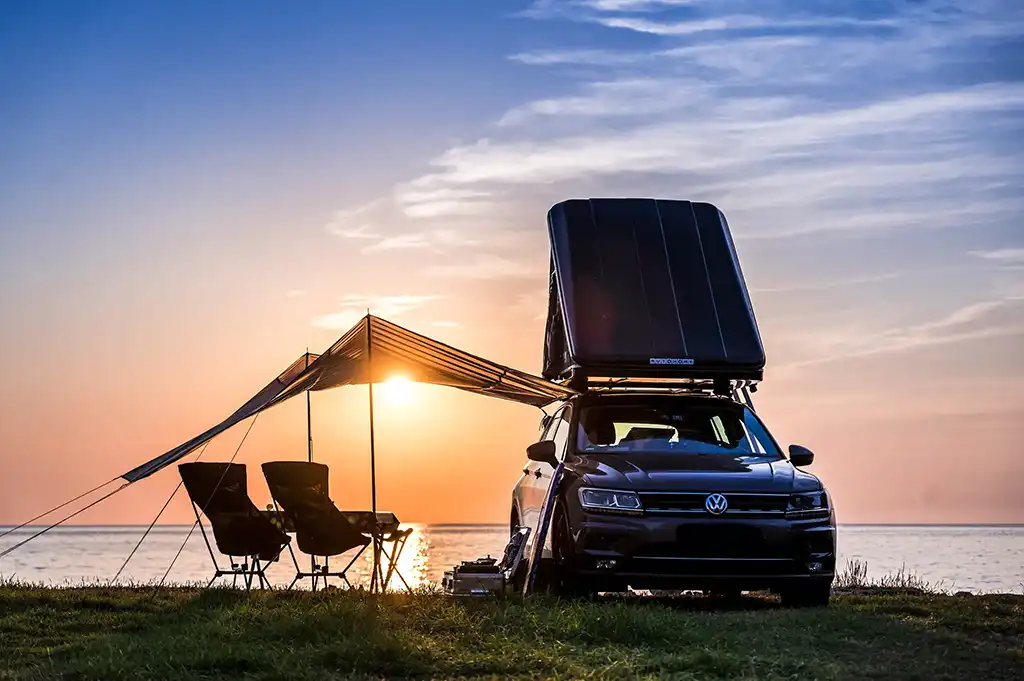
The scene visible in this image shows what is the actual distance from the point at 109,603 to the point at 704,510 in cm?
589

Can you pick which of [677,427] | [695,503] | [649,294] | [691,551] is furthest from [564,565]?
[649,294]

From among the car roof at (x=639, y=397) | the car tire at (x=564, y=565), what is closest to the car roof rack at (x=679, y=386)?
the car roof at (x=639, y=397)

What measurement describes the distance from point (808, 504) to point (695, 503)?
45.2 inches

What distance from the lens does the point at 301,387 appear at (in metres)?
15.2

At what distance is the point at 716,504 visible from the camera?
1187 centimetres

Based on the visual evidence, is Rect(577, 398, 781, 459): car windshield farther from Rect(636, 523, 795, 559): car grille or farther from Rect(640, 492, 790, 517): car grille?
Rect(636, 523, 795, 559): car grille

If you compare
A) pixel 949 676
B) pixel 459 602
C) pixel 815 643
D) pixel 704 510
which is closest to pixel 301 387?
pixel 459 602

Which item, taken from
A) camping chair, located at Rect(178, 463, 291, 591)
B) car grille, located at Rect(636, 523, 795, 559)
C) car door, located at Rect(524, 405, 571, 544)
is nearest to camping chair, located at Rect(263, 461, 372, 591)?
camping chair, located at Rect(178, 463, 291, 591)

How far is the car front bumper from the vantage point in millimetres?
11750

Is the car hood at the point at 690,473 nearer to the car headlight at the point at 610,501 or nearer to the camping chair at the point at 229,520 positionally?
the car headlight at the point at 610,501

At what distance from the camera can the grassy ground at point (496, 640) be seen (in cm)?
852

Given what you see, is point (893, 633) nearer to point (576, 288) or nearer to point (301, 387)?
point (576, 288)

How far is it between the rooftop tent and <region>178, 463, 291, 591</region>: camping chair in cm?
53

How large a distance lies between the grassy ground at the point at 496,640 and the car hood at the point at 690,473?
1138 millimetres
